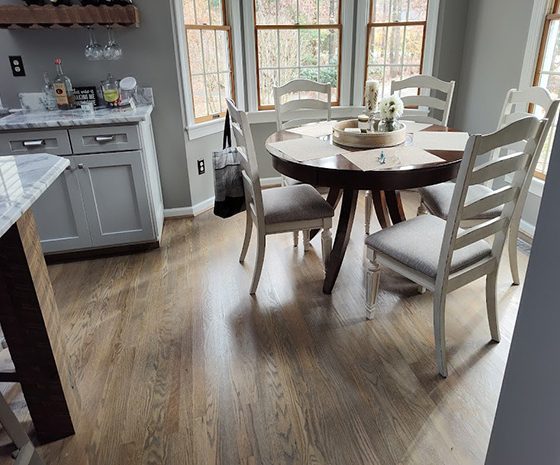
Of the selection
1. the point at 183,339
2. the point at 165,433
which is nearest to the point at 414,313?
the point at 183,339

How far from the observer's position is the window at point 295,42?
3574 millimetres

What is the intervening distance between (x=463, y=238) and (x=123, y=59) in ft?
8.26

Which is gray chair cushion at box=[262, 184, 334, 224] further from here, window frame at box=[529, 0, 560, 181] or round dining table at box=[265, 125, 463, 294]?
window frame at box=[529, 0, 560, 181]

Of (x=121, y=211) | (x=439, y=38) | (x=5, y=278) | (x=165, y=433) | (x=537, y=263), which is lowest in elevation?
(x=165, y=433)

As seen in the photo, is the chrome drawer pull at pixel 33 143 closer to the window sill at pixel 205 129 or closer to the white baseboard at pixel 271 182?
the window sill at pixel 205 129

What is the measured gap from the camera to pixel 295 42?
12.1ft

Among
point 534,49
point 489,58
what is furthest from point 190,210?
point 534,49

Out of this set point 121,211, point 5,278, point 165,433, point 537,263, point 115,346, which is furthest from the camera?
point 121,211

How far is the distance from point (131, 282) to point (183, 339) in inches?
27.8

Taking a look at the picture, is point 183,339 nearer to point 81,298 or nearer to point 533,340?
point 81,298

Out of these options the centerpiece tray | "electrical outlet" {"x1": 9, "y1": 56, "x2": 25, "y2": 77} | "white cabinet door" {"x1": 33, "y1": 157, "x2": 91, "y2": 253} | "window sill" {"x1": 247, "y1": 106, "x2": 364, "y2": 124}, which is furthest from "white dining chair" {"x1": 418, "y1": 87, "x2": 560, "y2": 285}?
"electrical outlet" {"x1": 9, "y1": 56, "x2": 25, "y2": 77}

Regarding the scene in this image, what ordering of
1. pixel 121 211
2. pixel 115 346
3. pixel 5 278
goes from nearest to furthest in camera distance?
pixel 5 278, pixel 115 346, pixel 121 211

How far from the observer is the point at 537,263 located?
0.80 metres

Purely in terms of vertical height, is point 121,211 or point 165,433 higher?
point 121,211
